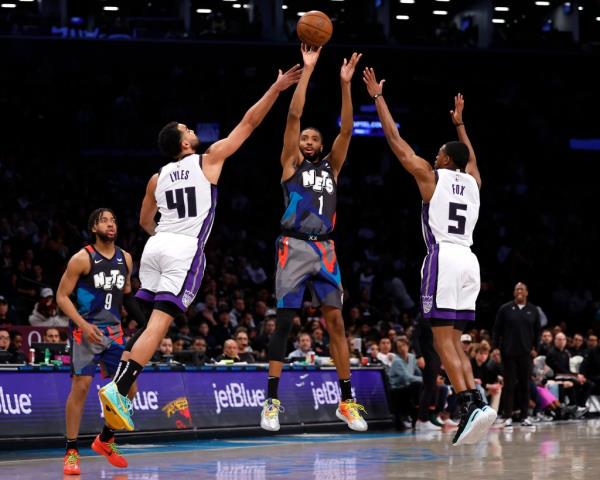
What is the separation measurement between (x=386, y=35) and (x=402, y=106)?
2.14 m

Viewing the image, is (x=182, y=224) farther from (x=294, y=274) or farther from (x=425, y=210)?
(x=425, y=210)

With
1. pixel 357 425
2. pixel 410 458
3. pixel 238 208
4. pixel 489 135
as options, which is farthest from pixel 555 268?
pixel 357 425

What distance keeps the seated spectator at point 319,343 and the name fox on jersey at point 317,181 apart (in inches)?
343

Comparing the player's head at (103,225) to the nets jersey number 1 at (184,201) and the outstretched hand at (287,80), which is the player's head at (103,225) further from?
the outstretched hand at (287,80)

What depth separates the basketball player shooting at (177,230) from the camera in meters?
9.35

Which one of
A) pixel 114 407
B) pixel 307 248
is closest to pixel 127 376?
pixel 114 407

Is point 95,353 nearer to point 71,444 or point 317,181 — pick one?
point 71,444

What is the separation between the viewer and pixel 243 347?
17391 mm

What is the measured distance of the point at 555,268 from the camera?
1155 inches

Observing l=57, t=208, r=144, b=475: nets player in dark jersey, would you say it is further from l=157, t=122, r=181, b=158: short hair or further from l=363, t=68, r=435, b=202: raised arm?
l=363, t=68, r=435, b=202: raised arm

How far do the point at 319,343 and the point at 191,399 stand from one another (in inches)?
166

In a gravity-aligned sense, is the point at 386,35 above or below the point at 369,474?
above

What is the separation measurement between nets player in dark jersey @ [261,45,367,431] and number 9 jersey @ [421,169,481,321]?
34.2 inches

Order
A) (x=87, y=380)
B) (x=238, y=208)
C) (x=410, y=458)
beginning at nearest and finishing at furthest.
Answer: (x=87, y=380)
(x=410, y=458)
(x=238, y=208)
